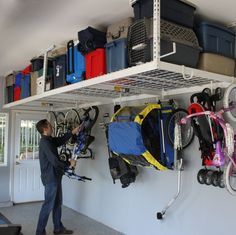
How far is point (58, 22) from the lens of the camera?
10.8 ft

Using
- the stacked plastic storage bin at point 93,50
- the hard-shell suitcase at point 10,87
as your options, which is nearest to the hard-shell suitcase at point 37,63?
the hard-shell suitcase at point 10,87

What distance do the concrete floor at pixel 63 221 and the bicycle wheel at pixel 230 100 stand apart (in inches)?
98.6

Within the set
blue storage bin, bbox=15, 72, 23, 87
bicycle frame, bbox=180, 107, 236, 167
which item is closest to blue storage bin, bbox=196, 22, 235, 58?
bicycle frame, bbox=180, 107, 236, 167

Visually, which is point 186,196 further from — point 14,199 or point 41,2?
point 14,199

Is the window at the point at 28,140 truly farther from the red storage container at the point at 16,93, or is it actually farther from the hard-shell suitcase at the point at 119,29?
the hard-shell suitcase at the point at 119,29

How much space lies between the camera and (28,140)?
654 cm

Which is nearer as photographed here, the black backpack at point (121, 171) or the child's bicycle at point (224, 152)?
the child's bicycle at point (224, 152)

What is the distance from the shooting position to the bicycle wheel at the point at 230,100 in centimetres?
291

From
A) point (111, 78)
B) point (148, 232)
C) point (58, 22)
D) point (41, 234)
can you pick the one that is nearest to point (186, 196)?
point (148, 232)

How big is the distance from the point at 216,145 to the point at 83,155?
2.88 m

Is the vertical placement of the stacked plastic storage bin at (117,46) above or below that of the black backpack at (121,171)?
above

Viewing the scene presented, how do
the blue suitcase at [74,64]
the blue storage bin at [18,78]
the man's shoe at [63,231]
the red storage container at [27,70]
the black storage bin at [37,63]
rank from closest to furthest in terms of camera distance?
the blue suitcase at [74,64]
the man's shoe at [63,231]
the black storage bin at [37,63]
the red storage container at [27,70]
the blue storage bin at [18,78]

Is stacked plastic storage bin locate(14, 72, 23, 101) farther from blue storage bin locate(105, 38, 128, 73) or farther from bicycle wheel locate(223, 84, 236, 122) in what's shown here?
bicycle wheel locate(223, 84, 236, 122)

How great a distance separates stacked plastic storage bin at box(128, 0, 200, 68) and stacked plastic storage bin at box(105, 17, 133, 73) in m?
0.12
